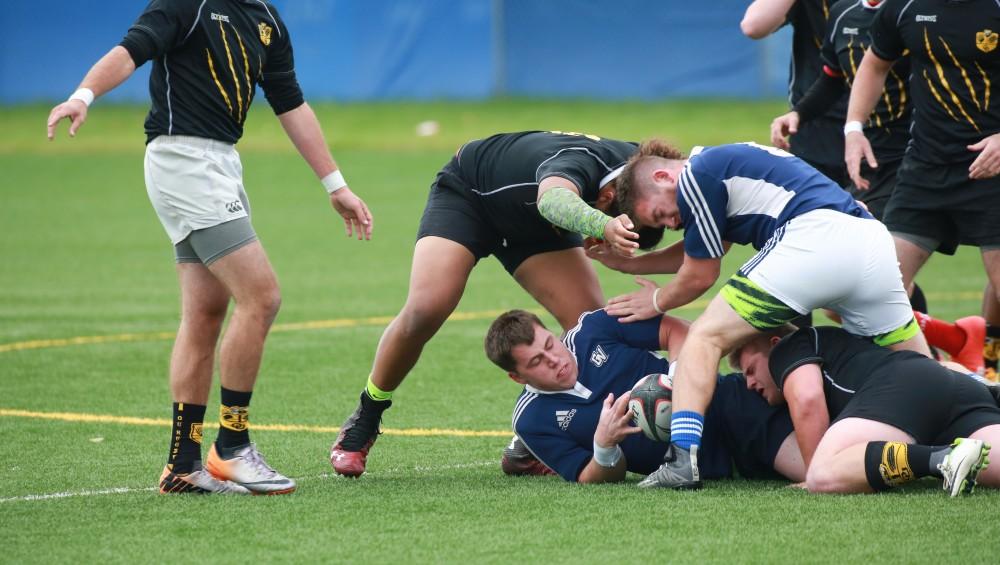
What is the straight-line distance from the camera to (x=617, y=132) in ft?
82.7

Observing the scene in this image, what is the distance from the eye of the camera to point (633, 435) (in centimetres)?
638

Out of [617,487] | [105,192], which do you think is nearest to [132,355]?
[617,487]

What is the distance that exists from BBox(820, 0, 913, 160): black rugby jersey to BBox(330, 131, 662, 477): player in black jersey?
236 cm

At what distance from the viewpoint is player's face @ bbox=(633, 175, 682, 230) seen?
621 centimetres

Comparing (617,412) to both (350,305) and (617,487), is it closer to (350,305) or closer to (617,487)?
(617,487)

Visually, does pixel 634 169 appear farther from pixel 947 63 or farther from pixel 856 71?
pixel 856 71

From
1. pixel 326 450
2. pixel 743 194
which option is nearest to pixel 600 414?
Answer: pixel 743 194

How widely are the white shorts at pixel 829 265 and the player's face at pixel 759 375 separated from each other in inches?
15.5

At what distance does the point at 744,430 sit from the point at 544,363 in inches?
36.8

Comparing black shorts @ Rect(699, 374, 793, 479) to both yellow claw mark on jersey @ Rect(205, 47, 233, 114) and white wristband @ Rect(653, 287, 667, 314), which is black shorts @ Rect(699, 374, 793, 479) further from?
yellow claw mark on jersey @ Rect(205, 47, 233, 114)

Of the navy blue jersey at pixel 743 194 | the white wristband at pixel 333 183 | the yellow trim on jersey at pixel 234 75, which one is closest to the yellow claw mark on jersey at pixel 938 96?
the navy blue jersey at pixel 743 194

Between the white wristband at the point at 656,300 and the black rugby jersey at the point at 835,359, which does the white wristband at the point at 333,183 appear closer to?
the white wristband at the point at 656,300

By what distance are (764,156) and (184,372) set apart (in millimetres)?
2716

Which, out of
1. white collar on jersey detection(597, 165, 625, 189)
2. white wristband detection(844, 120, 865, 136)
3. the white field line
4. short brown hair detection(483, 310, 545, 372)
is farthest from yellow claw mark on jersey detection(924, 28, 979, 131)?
the white field line
